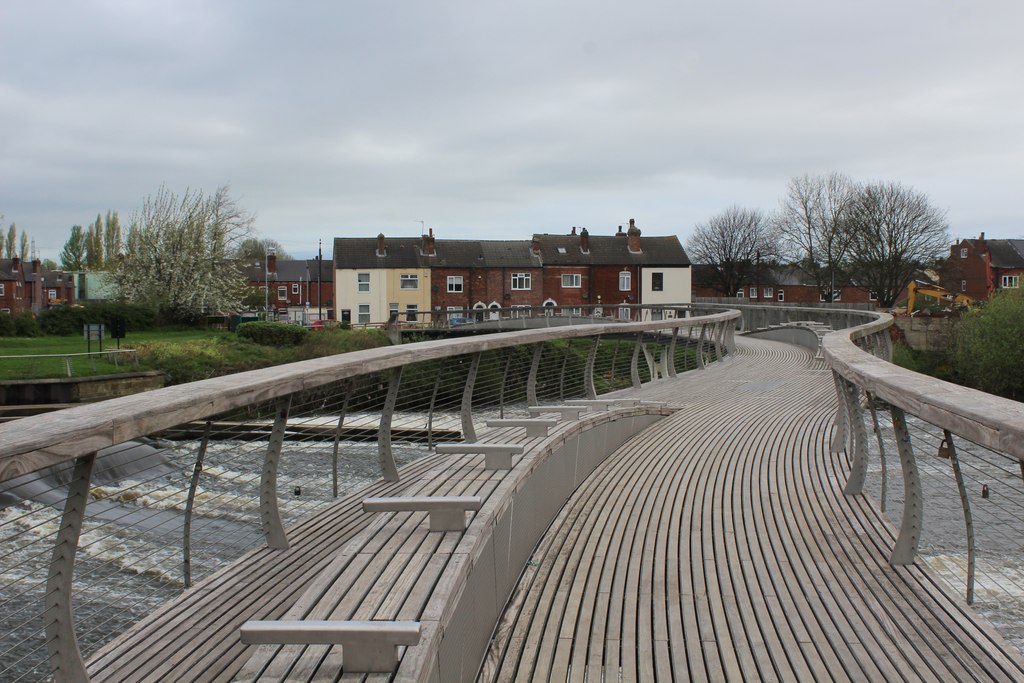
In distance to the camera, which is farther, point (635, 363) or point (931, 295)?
point (931, 295)

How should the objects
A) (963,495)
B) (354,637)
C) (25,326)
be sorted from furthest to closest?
(25,326), (963,495), (354,637)

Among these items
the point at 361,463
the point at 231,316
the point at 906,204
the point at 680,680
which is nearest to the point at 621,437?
the point at 680,680

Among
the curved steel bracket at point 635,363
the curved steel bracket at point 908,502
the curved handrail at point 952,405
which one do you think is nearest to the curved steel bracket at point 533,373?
the curved handrail at point 952,405

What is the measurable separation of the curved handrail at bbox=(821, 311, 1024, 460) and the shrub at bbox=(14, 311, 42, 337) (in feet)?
126

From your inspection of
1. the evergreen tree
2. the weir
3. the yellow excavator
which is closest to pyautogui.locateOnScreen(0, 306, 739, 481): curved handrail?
the weir

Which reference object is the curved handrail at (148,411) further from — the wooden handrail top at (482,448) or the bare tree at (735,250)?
the bare tree at (735,250)

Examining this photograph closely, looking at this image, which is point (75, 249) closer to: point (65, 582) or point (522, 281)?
point (522, 281)

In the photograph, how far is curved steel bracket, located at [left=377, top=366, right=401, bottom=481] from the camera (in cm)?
516

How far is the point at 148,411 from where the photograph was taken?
2736 millimetres

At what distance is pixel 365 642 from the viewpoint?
7.23ft

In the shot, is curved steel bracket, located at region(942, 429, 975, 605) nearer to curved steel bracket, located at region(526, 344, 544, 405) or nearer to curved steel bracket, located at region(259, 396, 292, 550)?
curved steel bracket, located at region(259, 396, 292, 550)

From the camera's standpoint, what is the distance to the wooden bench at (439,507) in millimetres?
3254

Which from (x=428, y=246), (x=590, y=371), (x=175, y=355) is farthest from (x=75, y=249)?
(x=590, y=371)

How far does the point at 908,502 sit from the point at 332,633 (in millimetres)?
3569
